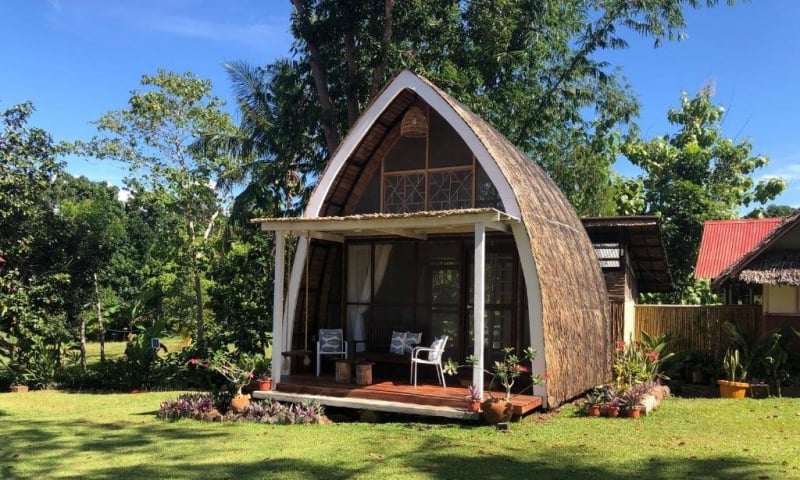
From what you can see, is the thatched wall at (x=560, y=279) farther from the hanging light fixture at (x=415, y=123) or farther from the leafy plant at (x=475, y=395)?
the leafy plant at (x=475, y=395)

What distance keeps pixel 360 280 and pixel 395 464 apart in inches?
207

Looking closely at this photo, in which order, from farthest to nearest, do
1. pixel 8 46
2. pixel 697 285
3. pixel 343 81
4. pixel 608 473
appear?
pixel 697 285 → pixel 343 81 → pixel 8 46 → pixel 608 473

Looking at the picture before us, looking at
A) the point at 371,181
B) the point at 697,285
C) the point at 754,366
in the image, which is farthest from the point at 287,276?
the point at 697,285

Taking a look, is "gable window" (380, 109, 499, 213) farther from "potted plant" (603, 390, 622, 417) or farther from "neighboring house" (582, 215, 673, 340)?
"neighboring house" (582, 215, 673, 340)

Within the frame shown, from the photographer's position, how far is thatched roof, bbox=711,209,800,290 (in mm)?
11602

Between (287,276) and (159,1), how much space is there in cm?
692

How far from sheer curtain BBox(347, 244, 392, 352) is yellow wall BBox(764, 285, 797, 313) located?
7268 mm

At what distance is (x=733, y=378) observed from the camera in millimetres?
11453

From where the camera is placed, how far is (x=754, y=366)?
11.6 meters

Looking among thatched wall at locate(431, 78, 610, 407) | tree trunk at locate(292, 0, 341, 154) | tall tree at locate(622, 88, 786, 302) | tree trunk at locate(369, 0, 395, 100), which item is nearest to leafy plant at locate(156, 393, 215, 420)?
thatched wall at locate(431, 78, 610, 407)

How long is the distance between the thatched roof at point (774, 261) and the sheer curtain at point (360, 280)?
6.39 metres

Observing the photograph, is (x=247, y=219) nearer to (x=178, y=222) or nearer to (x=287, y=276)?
(x=178, y=222)

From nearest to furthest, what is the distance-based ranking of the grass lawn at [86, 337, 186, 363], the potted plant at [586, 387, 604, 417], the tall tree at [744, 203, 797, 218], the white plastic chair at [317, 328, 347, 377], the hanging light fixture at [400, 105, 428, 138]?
the potted plant at [586, 387, 604, 417] < the hanging light fixture at [400, 105, 428, 138] < the white plastic chair at [317, 328, 347, 377] < the grass lawn at [86, 337, 186, 363] < the tall tree at [744, 203, 797, 218]

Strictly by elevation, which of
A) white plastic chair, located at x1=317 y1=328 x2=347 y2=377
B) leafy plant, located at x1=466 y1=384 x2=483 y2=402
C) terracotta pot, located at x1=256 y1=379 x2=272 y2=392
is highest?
white plastic chair, located at x1=317 y1=328 x2=347 y2=377
